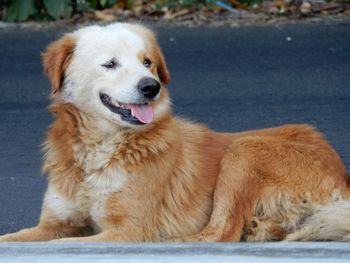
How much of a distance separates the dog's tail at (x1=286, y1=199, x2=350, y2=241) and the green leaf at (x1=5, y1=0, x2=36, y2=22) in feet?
20.7

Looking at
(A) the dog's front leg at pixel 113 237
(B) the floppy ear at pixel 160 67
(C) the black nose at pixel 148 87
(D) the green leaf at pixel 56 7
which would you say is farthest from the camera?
(D) the green leaf at pixel 56 7

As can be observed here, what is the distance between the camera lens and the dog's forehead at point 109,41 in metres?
5.18

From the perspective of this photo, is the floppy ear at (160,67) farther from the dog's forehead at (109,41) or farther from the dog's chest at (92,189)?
the dog's chest at (92,189)

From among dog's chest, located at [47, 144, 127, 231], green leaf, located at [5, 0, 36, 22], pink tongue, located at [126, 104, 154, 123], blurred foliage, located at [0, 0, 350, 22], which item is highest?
pink tongue, located at [126, 104, 154, 123]

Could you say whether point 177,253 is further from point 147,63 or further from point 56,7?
point 56,7

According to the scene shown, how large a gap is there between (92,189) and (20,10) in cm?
614

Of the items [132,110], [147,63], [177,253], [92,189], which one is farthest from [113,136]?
[177,253]

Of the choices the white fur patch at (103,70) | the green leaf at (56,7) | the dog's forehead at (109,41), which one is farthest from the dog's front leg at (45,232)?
the green leaf at (56,7)

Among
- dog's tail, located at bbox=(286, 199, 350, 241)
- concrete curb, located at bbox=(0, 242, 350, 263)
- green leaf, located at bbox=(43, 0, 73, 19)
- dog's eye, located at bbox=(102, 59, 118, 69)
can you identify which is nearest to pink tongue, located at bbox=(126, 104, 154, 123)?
dog's eye, located at bbox=(102, 59, 118, 69)

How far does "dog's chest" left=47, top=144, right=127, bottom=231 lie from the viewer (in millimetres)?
5004

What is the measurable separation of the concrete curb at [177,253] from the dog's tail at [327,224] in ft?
3.24

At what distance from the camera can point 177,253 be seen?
12.5ft

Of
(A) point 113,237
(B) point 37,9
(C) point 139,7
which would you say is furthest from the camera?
(C) point 139,7

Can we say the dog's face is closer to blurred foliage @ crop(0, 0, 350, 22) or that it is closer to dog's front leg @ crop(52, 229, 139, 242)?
dog's front leg @ crop(52, 229, 139, 242)
